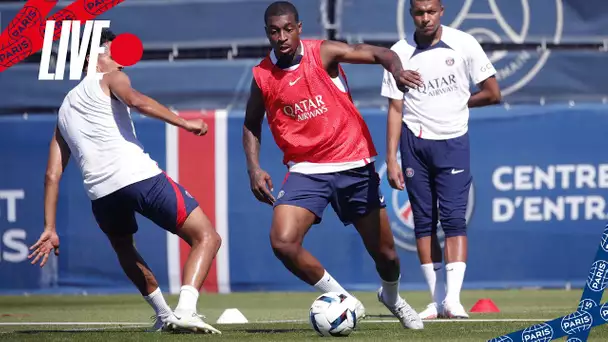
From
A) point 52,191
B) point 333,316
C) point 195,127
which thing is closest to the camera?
point 333,316

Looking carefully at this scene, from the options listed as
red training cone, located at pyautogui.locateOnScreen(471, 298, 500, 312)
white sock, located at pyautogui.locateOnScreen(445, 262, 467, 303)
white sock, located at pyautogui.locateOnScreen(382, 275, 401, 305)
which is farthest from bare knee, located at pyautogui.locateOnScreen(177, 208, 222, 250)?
red training cone, located at pyautogui.locateOnScreen(471, 298, 500, 312)

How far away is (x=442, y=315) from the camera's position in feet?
29.3

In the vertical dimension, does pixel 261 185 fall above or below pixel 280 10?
below

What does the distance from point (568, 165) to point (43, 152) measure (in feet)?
17.2

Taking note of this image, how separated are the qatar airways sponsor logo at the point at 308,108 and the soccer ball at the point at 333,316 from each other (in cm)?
121

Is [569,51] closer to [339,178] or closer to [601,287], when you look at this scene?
[339,178]

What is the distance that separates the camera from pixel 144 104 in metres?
7.30

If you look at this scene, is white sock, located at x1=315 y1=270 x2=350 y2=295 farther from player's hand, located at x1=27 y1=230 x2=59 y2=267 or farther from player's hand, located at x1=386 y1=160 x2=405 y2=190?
player's hand, located at x1=27 y1=230 x2=59 y2=267

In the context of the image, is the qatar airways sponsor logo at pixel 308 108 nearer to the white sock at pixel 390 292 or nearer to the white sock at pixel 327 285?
the white sock at pixel 327 285

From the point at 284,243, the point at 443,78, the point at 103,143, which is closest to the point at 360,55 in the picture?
the point at 284,243

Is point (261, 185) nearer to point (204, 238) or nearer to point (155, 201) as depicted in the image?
point (204, 238)

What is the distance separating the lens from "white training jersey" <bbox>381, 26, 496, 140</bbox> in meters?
9.03

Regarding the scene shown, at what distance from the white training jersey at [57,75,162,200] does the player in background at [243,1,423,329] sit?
75cm

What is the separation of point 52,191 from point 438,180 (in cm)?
295
